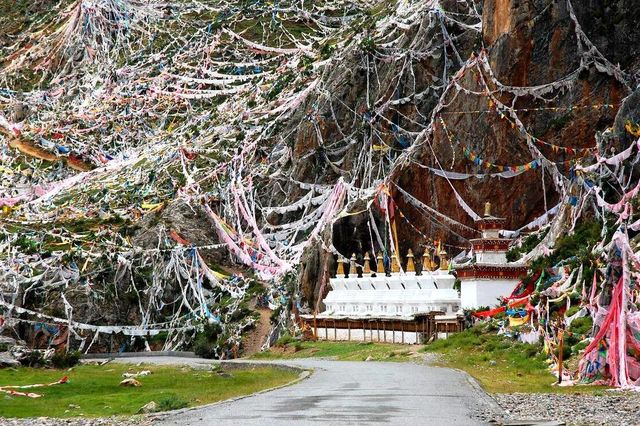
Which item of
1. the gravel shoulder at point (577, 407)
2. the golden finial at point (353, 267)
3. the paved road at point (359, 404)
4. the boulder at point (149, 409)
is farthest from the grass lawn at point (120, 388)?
the golden finial at point (353, 267)

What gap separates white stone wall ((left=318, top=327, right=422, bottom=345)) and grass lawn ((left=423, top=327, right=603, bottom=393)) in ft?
9.63

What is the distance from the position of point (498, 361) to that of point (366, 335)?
1201 centimetres

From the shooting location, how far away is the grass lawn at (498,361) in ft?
86.3

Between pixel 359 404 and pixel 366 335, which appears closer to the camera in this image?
pixel 359 404

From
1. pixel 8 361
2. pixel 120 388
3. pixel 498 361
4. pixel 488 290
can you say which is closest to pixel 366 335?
pixel 488 290

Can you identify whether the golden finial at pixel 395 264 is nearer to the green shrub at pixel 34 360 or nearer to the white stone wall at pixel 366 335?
the white stone wall at pixel 366 335

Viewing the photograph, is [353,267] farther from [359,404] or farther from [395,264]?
[359,404]

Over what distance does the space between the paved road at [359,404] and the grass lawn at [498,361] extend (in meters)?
1.44

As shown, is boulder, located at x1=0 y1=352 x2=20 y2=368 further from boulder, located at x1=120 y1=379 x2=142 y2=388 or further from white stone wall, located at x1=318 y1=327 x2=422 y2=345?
white stone wall, located at x1=318 y1=327 x2=422 y2=345

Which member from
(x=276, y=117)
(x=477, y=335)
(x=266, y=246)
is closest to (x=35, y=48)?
(x=276, y=117)

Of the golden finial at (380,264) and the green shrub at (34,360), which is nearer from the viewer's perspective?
the green shrub at (34,360)

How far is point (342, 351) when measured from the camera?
41312mm

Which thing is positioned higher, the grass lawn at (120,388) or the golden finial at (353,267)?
the golden finial at (353,267)

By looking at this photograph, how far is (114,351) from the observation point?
180 ft
